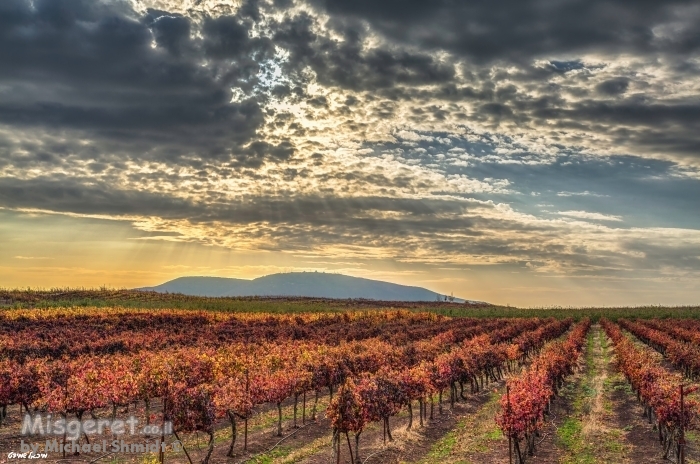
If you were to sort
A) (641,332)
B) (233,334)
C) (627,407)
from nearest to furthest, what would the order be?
1. (627,407)
2. (233,334)
3. (641,332)

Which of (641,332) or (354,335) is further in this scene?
(641,332)

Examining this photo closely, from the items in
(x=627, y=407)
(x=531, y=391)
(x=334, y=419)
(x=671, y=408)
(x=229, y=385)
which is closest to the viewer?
(x=334, y=419)

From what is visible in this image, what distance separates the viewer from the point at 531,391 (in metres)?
19.3

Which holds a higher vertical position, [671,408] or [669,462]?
[671,408]

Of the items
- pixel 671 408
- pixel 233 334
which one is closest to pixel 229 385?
pixel 671 408

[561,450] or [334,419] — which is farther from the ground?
[334,419]

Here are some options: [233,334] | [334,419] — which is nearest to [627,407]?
[334,419]

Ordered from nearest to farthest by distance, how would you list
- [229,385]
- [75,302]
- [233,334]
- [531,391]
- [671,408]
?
[671,408]
[531,391]
[229,385]
[233,334]
[75,302]

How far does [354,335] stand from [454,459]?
31.2 metres

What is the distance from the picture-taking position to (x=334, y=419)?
53.8 feet

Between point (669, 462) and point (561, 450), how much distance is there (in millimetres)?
3436

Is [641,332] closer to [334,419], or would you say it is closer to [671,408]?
[671,408]

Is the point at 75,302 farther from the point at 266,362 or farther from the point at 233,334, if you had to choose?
the point at 266,362

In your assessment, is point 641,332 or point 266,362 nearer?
point 266,362
